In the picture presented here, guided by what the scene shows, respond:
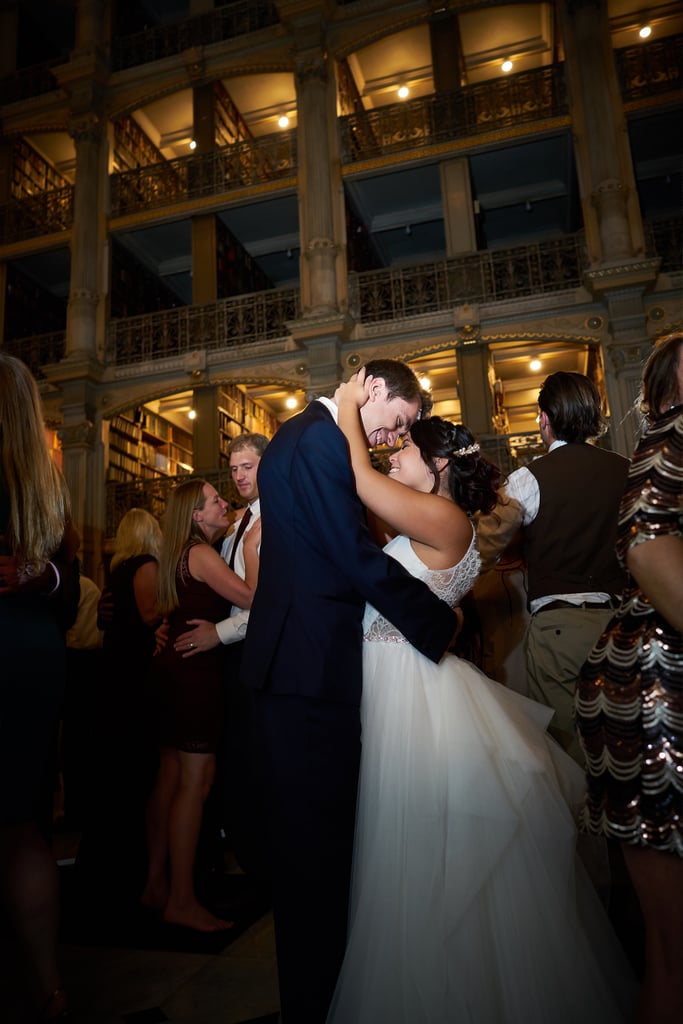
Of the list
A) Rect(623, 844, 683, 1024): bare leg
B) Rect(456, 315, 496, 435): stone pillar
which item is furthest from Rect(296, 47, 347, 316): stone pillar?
Rect(623, 844, 683, 1024): bare leg

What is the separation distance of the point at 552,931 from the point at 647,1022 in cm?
22

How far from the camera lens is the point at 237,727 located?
299cm

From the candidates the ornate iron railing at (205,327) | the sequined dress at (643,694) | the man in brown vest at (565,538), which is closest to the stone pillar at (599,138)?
the ornate iron railing at (205,327)

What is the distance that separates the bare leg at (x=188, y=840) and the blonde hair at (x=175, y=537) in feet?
2.22

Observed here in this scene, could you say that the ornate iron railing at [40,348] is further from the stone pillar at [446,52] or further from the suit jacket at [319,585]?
the suit jacket at [319,585]

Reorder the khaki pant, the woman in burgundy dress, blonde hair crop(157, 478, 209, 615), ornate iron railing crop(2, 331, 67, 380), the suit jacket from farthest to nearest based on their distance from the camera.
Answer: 1. ornate iron railing crop(2, 331, 67, 380)
2. blonde hair crop(157, 478, 209, 615)
3. the woman in burgundy dress
4. the khaki pant
5. the suit jacket

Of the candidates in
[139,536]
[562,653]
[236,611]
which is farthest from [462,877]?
[139,536]

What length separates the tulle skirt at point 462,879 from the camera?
4.51ft

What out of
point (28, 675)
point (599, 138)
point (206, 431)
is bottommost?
point (28, 675)

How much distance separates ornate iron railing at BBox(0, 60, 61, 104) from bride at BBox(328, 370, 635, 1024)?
1594 cm

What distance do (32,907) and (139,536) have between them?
6.25ft

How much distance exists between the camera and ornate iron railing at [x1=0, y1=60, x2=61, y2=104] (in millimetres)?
13516

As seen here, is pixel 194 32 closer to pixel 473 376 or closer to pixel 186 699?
pixel 473 376

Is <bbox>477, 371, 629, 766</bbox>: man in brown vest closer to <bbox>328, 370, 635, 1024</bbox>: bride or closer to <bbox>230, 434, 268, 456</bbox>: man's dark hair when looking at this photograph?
<bbox>328, 370, 635, 1024</bbox>: bride
